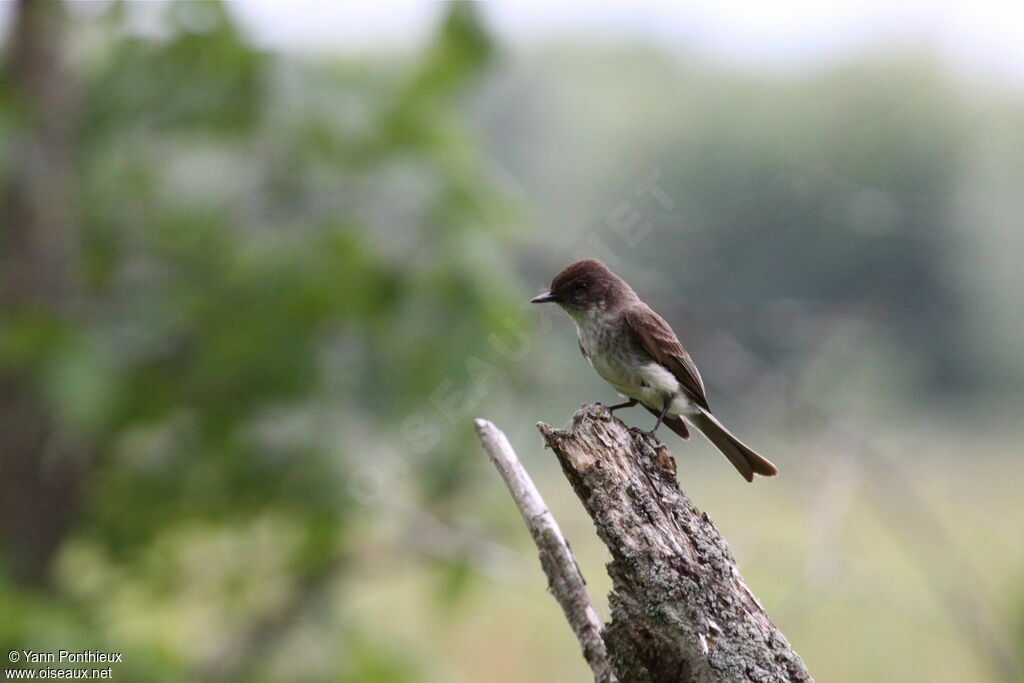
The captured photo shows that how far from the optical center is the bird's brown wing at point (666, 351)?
4977 mm

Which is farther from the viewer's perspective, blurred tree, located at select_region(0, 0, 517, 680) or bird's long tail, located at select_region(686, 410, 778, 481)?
blurred tree, located at select_region(0, 0, 517, 680)

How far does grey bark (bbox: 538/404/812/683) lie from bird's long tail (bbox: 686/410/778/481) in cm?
167

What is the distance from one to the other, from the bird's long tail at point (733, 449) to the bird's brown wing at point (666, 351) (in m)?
0.12

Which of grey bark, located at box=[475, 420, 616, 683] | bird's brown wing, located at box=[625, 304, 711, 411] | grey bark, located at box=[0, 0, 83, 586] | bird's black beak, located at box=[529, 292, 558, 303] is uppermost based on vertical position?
bird's brown wing, located at box=[625, 304, 711, 411]

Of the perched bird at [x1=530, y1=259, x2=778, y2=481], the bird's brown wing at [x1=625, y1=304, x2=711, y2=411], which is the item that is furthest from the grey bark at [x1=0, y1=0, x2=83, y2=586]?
the bird's brown wing at [x1=625, y1=304, x2=711, y2=411]

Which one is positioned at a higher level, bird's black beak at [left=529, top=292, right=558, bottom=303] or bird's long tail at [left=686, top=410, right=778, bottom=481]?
bird's black beak at [left=529, top=292, right=558, bottom=303]

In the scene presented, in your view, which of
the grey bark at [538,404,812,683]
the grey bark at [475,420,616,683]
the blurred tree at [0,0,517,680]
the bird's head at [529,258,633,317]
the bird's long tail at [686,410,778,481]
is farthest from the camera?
the blurred tree at [0,0,517,680]

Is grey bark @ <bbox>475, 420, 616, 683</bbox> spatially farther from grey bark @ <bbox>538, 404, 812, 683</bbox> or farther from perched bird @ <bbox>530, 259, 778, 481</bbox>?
perched bird @ <bbox>530, 259, 778, 481</bbox>

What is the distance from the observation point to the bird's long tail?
4.77m

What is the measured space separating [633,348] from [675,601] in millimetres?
2276

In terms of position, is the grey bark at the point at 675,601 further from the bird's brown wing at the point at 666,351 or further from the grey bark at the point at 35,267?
the grey bark at the point at 35,267

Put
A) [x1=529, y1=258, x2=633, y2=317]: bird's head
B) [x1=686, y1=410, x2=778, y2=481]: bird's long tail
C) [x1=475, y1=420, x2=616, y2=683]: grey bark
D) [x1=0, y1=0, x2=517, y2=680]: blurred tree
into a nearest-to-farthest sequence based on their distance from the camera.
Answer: [x1=475, y1=420, x2=616, y2=683]: grey bark → [x1=686, y1=410, x2=778, y2=481]: bird's long tail → [x1=529, y1=258, x2=633, y2=317]: bird's head → [x1=0, y1=0, x2=517, y2=680]: blurred tree

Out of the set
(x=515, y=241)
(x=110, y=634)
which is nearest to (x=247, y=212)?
(x=515, y=241)

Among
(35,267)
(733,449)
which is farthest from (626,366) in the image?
(35,267)
